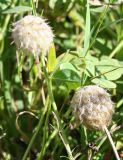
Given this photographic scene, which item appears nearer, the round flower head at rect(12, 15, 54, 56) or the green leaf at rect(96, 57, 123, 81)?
the round flower head at rect(12, 15, 54, 56)

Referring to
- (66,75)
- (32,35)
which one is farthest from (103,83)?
(32,35)

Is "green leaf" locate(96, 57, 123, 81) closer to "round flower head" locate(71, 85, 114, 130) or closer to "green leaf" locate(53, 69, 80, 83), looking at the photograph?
"green leaf" locate(53, 69, 80, 83)

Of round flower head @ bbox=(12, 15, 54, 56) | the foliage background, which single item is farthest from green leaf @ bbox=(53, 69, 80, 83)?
round flower head @ bbox=(12, 15, 54, 56)

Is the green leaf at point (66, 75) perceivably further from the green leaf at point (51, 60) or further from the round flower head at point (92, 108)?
the round flower head at point (92, 108)

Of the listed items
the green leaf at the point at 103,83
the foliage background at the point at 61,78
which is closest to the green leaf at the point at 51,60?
the foliage background at the point at 61,78

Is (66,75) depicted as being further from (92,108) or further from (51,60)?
(92,108)

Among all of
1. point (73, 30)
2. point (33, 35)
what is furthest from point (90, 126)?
point (73, 30)
